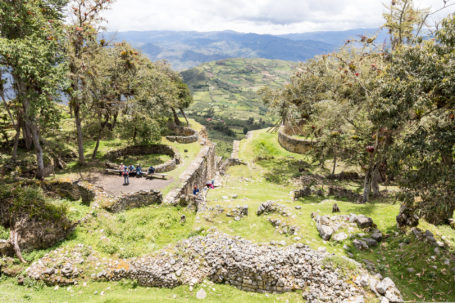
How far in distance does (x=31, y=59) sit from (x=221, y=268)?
64.1ft

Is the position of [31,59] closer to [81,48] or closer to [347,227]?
[81,48]

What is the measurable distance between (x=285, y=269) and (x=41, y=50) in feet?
71.2

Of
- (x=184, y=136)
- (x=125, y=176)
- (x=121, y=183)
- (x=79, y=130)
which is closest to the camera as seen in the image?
(x=125, y=176)

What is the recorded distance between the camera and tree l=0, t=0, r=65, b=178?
675 inches

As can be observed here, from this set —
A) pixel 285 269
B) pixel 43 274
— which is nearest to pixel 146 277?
pixel 43 274

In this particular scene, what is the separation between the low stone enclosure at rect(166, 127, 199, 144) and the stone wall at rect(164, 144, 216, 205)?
169 inches

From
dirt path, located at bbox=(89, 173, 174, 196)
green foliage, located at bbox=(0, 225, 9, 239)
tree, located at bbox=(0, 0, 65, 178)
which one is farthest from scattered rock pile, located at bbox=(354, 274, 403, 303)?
tree, located at bbox=(0, 0, 65, 178)

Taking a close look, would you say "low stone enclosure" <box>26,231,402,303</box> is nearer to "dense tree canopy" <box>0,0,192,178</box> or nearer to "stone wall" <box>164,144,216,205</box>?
"stone wall" <box>164,144,216,205</box>

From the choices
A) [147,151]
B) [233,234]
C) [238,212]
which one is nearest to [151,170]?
[147,151]

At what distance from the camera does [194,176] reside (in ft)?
92.7

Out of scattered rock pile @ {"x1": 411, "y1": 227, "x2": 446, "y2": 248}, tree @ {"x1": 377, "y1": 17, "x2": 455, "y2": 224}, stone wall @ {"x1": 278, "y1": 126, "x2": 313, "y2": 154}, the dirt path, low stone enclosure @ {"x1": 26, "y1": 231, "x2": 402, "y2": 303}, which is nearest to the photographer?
tree @ {"x1": 377, "y1": 17, "x2": 455, "y2": 224}

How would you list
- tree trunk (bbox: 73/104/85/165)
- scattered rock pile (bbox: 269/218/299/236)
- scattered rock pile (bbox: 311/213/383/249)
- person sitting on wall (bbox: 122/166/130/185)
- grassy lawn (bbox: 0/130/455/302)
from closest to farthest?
1. grassy lawn (bbox: 0/130/455/302)
2. scattered rock pile (bbox: 311/213/383/249)
3. scattered rock pile (bbox: 269/218/299/236)
4. person sitting on wall (bbox: 122/166/130/185)
5. tree trunk (bbox: 73/104/85/165)

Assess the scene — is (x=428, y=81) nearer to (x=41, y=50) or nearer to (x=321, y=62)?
(x=41, y=50)

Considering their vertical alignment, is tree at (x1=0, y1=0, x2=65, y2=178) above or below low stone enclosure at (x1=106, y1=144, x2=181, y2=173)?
above
